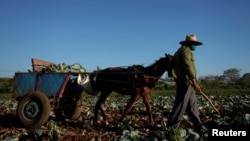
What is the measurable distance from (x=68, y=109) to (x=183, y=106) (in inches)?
176

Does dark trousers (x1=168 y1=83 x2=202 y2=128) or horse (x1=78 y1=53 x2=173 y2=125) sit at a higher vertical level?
horse (x1=78 y1=53 x2=173 y2=125)

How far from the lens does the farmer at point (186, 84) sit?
7.68 m

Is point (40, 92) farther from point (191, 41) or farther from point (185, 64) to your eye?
point (191, 41)

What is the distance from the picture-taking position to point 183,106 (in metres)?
7.86

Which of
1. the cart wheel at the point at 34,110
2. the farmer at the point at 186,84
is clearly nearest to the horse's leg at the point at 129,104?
the farmer at the point at 186,84

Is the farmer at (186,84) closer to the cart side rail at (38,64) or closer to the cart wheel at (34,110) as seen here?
the cart wheel at (34,110)

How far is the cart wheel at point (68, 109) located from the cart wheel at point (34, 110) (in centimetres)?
133

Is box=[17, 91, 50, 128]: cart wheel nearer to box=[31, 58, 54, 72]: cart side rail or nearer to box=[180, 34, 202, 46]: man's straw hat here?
box=[31, 58, 54, 72]: cart side rail

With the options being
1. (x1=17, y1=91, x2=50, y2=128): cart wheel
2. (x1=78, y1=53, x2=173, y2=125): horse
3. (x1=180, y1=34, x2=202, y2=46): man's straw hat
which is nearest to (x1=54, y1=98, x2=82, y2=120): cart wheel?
(x1=78, y1=53, x2=173, y2=125): horse

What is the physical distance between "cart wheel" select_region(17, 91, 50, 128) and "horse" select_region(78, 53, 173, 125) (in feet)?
5.07

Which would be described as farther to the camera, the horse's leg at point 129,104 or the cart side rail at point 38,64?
the cart side rail at point 38,64

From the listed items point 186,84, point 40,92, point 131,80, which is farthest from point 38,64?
point 186,84

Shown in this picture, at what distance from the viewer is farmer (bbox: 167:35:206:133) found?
7676mm

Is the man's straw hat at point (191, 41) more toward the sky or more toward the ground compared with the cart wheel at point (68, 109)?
more toward the sky
